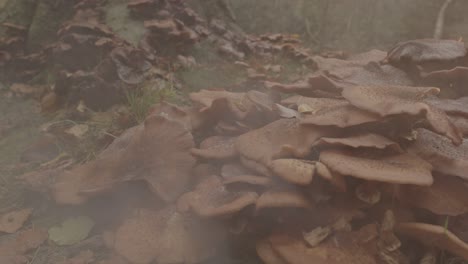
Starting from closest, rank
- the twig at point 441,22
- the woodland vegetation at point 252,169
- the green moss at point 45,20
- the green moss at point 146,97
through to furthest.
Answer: the woodland vegetation at point 252,169 < the green moss at point 146,97 < the green moss at point 45,20 < the twig at point 441,22

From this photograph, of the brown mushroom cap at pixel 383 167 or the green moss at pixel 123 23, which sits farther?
the green moss at pixel 123 23

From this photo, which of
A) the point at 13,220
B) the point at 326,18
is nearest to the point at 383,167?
the point at 13,220

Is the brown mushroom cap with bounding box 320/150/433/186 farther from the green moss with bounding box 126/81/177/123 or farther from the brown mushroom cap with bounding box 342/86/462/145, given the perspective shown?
the green moss with bounding box 126/81/177/123

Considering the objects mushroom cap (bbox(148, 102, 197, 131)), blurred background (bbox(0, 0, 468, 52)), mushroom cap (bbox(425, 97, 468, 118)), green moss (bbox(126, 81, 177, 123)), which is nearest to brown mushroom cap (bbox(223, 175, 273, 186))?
mushroom cap (bbox(148, 102, 197, 131))

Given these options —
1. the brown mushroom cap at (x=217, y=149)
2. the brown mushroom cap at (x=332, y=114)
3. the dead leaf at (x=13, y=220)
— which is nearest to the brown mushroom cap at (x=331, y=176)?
the brown mushroom cap at (x=332, y=114)

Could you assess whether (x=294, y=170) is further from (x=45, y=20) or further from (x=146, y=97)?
(x=45, y=20)

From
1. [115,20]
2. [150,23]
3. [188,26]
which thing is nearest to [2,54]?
[115,20]

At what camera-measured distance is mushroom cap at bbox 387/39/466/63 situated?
3088mm

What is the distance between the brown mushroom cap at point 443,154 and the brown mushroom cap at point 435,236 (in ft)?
1.22

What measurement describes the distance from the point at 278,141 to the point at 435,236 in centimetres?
105

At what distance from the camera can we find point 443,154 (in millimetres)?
2445

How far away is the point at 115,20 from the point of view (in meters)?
6.12

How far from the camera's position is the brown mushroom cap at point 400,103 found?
7.46 ft

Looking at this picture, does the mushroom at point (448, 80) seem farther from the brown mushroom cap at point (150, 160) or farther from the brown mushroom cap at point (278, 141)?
the brown mushroom cap at point (150, 160)
